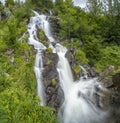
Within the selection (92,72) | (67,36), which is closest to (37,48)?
(67,36)

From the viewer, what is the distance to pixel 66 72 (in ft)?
89.8

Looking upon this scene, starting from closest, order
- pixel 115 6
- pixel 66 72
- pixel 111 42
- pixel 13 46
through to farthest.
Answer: pixel 66 72 < pixel 13 46 < pixel 111 42 < pixel 115 6

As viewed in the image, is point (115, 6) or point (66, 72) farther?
point (115, 6)

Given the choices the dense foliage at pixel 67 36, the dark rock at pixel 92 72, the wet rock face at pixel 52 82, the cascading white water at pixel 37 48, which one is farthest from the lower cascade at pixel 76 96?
the dark rock at pixel 92 72

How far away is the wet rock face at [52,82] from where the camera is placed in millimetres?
24266

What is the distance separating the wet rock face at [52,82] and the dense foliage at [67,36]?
50.7 inches

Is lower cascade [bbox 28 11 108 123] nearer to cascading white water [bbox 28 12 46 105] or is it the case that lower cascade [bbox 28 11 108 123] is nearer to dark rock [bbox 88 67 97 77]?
cascading white water [bbox 28 12 46 105]

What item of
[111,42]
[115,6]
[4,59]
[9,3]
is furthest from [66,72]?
[9,3]

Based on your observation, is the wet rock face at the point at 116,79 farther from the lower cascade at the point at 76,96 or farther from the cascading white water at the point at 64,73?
the cascading white water at the point at 64,73

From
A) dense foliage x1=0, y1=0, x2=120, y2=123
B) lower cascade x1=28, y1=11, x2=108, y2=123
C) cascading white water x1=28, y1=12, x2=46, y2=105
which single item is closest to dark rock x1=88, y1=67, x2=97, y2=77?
dense foliage x1=0, y1=0, x2=120, y2=123

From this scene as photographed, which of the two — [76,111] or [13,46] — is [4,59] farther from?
[76,111]

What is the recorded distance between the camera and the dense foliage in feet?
84.1

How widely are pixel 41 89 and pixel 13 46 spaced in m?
6.68

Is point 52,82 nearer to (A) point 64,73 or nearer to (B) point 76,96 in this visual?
(A) point 64,73
